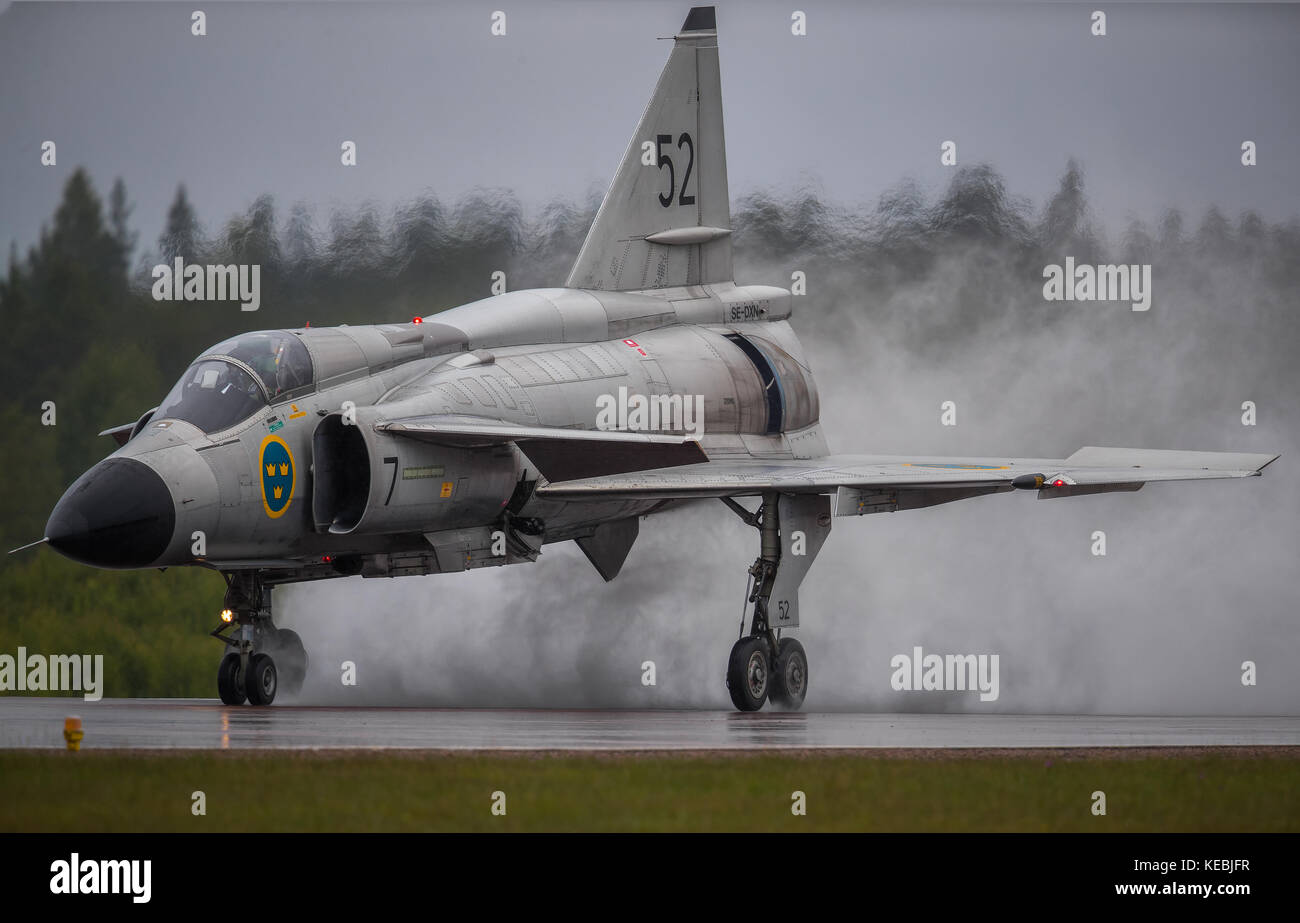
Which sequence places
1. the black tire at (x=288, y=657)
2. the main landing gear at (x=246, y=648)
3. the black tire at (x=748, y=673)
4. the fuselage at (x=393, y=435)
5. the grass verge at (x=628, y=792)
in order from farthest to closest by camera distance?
the black tire at (x=288, y=657)
the black tire at (x=748, y=673)
the main landing gear at (x=246, y=648)
the fuselage at (x=393, y=435)
the grass verge at (x=628, y=792)

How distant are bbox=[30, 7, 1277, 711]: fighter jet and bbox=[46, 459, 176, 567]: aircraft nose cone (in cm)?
2

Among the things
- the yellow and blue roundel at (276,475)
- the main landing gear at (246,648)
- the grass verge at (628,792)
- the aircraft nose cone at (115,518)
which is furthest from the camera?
the main landing gear at (246,648)

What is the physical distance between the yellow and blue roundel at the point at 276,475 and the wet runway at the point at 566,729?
6.67 feet

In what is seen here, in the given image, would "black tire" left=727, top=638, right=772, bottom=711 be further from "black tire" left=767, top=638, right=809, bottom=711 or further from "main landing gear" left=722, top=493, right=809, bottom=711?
"black tire" left=767, top=638, right=809, bottom=711

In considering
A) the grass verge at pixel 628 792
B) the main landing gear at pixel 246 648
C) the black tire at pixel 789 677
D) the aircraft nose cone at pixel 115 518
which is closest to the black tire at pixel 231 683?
the main landing gear at pixel 246 648

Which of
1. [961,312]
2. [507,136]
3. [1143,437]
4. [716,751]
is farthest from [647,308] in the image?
[716,751]

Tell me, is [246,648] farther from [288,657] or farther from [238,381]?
[238,381]

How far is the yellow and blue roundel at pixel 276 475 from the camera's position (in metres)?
16.9

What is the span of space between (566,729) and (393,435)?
3.54m

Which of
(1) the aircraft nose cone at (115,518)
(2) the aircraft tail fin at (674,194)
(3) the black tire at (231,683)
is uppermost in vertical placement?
(2) the aircraft tail fin at (674,194)

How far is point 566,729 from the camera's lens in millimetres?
16016

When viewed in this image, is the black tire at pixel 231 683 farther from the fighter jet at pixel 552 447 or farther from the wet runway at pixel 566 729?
the wet runway at pixel 566 729

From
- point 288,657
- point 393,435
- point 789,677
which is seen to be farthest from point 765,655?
point 288,657
